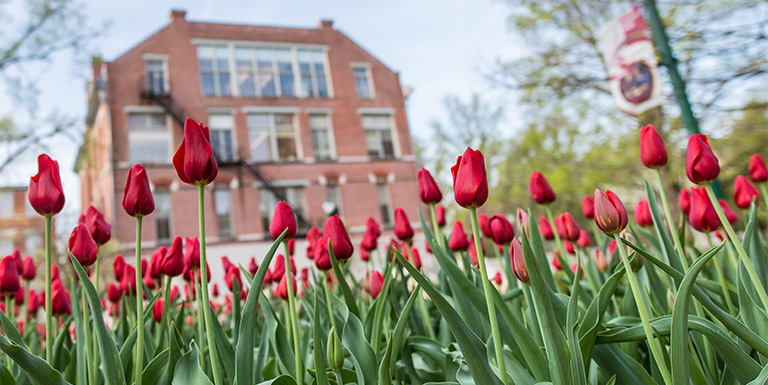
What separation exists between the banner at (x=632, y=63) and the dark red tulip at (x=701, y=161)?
224 inches

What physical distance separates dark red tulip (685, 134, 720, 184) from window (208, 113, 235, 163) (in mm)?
16733

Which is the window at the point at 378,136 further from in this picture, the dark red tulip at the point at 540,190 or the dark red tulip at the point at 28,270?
the dark red tulip at the point at 540,190

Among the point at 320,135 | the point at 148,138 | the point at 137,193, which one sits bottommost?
the point at 137,193

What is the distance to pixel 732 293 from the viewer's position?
1.58 metres

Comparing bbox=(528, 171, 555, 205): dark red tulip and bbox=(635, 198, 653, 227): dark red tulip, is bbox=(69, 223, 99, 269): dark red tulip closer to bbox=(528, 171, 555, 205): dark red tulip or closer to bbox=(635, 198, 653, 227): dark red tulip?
bbox=(528, 171, 555, 205): dark red tulip

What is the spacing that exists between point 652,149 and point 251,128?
17.3m

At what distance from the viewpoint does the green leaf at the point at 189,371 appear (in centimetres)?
109

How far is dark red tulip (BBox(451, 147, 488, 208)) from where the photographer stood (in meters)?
1.00

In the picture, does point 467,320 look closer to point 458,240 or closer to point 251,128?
point 458,240

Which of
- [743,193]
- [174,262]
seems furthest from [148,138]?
[743,193]

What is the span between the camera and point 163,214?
51.4ft

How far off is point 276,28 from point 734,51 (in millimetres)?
15909

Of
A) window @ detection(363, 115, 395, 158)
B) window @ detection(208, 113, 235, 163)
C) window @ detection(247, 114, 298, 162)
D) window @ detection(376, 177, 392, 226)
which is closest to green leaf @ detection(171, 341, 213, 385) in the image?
window @ detection(208, 113, 235, 163)

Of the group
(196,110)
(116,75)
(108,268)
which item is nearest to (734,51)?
(108,268)
